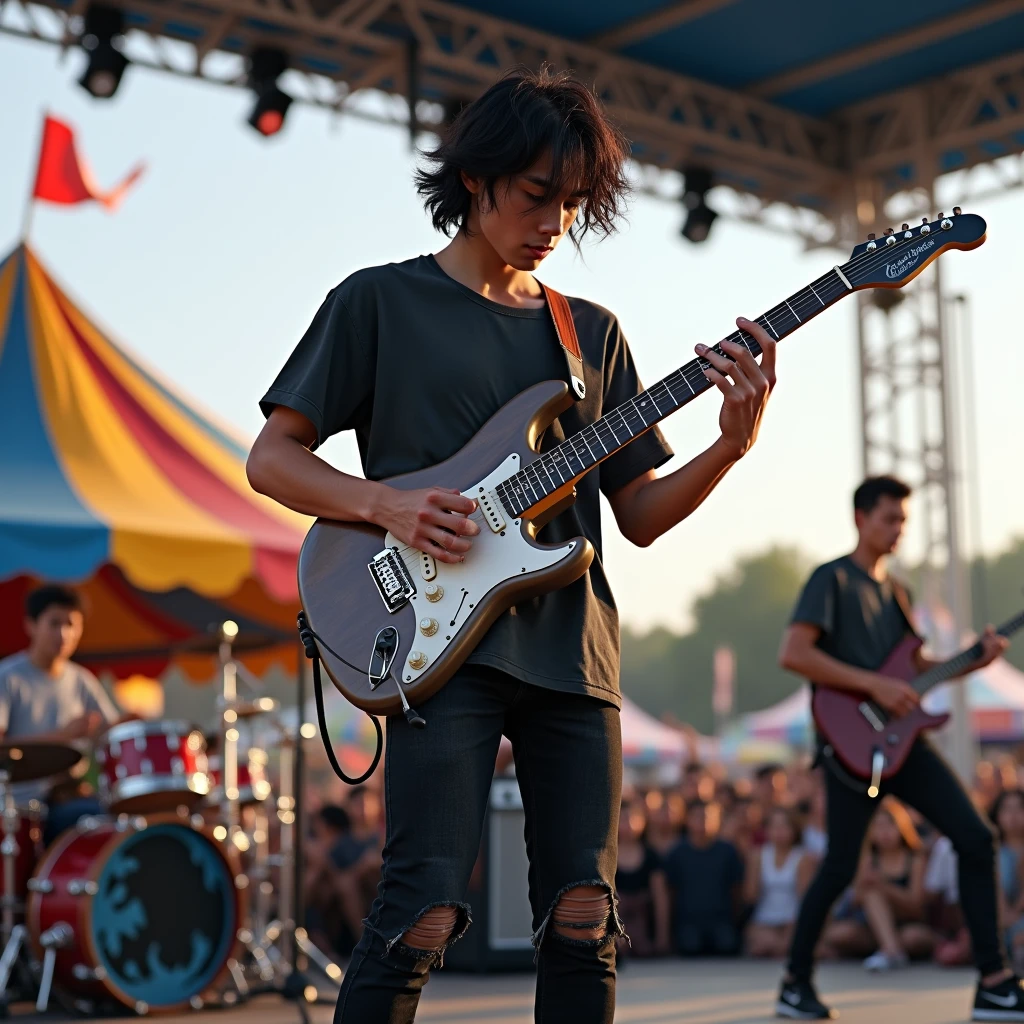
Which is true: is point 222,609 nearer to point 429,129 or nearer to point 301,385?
point 429,129

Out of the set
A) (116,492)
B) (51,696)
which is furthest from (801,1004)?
(116,492)

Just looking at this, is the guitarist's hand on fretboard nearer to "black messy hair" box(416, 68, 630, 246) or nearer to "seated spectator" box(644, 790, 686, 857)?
"black messy hair" box(416, 68, 630, 246)

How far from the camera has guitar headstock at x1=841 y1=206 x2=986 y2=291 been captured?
2.96 meters

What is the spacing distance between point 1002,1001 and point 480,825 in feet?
11.5

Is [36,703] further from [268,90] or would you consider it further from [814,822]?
[814,822]

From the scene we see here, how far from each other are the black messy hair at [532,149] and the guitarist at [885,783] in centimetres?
333

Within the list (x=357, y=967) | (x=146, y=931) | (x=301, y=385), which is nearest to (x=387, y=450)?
(x=301, y=385)

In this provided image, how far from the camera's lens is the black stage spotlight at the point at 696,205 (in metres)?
12.3

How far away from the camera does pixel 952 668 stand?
20.0 ft

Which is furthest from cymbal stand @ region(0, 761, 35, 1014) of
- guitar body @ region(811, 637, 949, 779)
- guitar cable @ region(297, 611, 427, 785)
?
guitar cable @ region(297, 611, 427, 785)

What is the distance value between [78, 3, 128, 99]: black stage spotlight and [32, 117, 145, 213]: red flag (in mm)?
1360

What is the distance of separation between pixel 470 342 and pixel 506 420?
163mm

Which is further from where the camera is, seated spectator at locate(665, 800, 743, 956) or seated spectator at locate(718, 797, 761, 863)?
seated spectator at locate(718, 797, 761, 863)

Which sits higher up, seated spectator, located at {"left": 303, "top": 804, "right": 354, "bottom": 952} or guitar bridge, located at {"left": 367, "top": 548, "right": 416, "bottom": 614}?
guitar bridge, located at {"left": 367, "top": 548, "right": 416, "bottom": 614}
